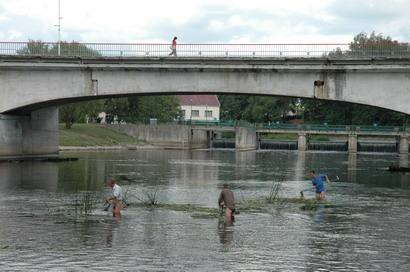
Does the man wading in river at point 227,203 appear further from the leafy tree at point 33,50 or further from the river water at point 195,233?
the leafy tree at point 33,50

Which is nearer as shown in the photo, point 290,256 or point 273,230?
point 290,256

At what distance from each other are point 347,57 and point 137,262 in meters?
32.8

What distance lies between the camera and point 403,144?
108 metres

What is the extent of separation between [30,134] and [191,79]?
1698 centimetres

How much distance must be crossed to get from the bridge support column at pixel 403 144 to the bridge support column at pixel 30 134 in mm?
59807

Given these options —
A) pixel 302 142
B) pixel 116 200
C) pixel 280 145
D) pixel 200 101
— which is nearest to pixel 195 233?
pixel 116 200

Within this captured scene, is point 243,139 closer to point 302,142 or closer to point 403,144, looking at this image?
point 302,142

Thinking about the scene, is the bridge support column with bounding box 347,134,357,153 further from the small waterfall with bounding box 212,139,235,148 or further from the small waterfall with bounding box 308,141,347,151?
the small waterfall with bounding box 212,139,235,148

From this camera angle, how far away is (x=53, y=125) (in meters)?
65.8

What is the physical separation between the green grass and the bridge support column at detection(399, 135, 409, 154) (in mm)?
39939

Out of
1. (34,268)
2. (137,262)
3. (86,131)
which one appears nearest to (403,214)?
(137,262)

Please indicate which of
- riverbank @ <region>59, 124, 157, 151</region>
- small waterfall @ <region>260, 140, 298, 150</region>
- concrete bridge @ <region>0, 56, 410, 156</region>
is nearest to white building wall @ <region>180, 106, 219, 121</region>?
small waterfall @ <region>260, 140, 298, 150</region>

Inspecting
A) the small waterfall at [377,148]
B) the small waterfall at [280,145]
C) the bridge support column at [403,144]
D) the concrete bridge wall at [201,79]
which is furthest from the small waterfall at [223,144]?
the concrete bridge wall at [201,79]

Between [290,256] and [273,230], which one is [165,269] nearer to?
[290,256]
